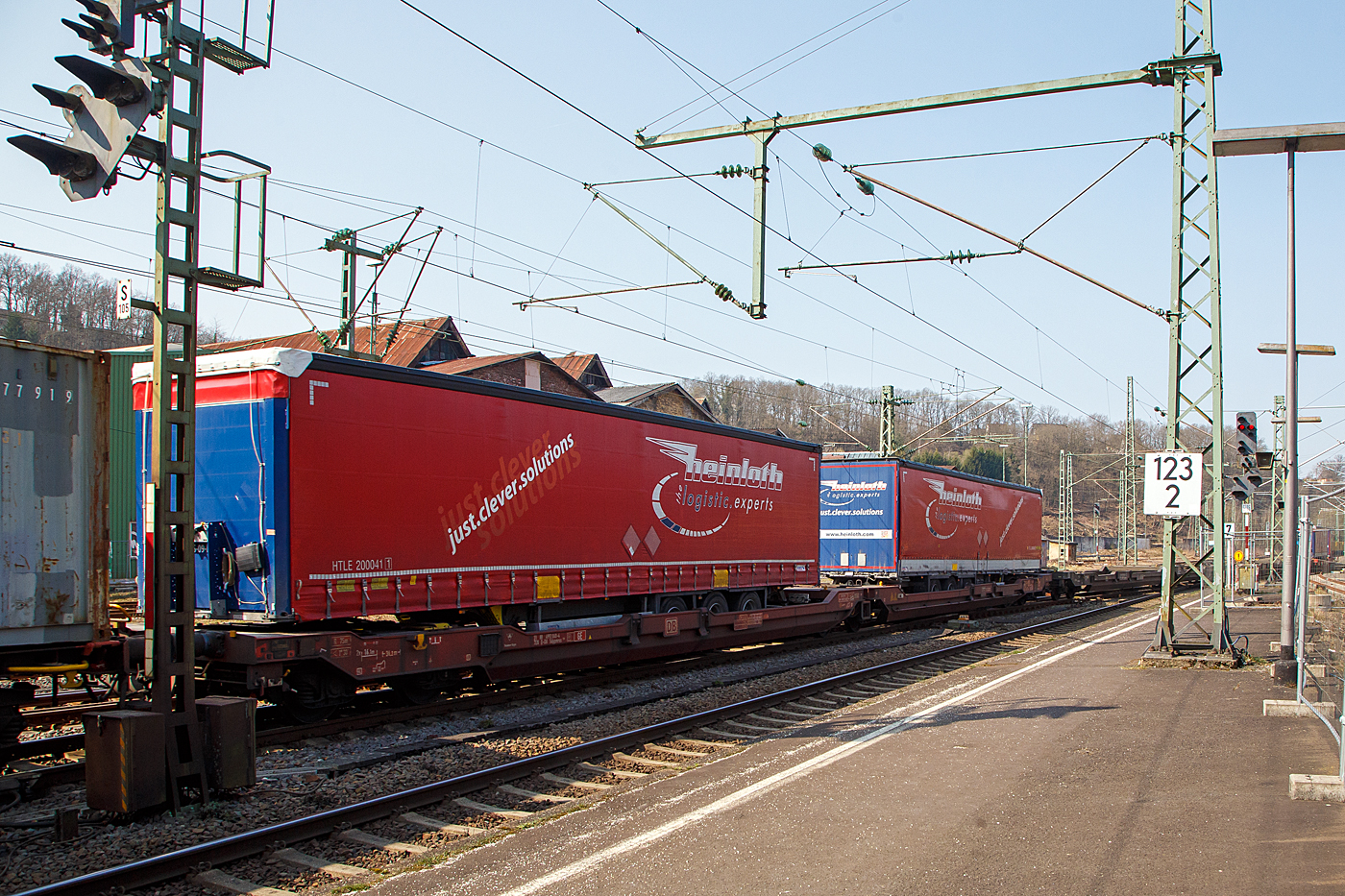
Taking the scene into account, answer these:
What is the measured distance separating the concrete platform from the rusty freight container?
4.18 metres

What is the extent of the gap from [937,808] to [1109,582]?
107ft

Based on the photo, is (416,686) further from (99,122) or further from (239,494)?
(99,122)

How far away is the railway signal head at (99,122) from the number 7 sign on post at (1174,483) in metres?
12.1

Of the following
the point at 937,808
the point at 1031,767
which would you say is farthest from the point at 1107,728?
the point at 937,808

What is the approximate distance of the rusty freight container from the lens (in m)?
7.22

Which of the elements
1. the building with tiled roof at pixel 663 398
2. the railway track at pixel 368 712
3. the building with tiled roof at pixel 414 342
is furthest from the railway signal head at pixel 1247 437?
the building with tiled roof at pixel 663 398

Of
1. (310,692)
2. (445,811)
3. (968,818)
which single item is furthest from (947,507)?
(445,811)

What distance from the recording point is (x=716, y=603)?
51.9 feet

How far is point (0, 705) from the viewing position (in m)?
7.20

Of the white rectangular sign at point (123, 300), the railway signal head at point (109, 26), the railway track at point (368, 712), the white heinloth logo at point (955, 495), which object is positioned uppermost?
the railway signal head at point (109, 26)

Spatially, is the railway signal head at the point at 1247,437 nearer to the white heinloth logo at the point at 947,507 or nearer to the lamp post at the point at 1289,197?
the lamp post at the point at 1289,197

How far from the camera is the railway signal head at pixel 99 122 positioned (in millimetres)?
6176

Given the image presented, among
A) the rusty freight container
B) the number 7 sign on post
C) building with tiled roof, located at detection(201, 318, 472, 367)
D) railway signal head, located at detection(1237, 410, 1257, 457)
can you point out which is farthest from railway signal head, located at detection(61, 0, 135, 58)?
building with tiled roof, located at detection(201, 318, 472, 367)

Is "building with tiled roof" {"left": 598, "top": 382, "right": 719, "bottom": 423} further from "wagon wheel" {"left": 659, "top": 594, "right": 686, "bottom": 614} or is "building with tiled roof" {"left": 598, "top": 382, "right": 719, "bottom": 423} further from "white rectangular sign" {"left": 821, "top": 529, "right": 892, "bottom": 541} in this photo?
"wagon wheel" {"left": 659, "top": 594, "right": 686, "bottom": 614}
